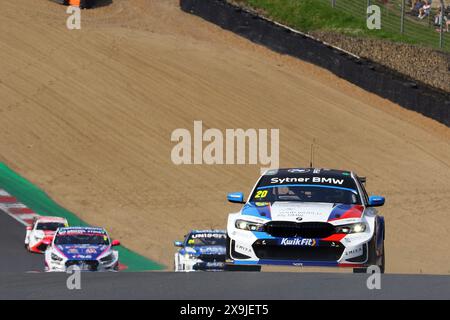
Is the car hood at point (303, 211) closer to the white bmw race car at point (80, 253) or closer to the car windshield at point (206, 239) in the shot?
the car windshield at point (206, 239)

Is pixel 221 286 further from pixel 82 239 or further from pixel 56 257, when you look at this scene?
pixel 82 239

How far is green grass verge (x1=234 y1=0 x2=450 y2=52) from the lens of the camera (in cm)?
4128

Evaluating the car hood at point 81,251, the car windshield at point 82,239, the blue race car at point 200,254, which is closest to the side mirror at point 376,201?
the blue race car at point 200,254

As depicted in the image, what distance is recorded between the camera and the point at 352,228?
45.1ft

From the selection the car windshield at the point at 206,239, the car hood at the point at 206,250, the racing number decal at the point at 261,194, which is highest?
the racing number decal at the point at 261,194

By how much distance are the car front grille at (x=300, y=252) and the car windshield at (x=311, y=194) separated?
1.02 meters

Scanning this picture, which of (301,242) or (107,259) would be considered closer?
(301,242)

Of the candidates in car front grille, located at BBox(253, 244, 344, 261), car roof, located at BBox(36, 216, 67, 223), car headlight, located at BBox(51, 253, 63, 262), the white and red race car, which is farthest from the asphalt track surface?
car roof, located at BBox(36, 216, 67, 223)

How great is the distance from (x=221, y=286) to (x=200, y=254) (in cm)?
1092

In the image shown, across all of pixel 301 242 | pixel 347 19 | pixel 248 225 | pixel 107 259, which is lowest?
pixel 107 259

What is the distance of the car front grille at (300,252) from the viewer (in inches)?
535

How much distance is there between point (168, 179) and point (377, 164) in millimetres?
5808

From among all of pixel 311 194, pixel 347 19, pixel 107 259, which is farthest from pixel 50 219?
pixel 347 19
